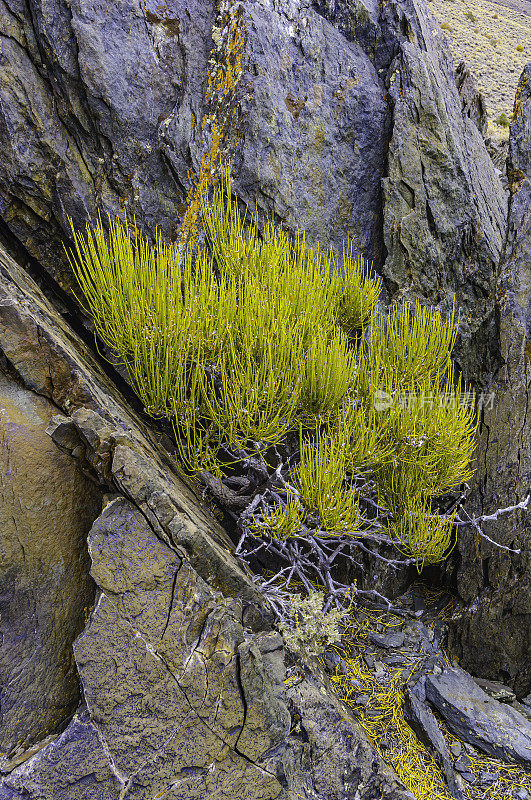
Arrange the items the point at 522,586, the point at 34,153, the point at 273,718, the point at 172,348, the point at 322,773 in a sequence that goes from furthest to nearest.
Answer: the point at 522,586, the point at 34,153, the point at 172,348, the point at 322,773, the point at 273,718

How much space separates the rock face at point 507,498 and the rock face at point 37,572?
11.4 feet

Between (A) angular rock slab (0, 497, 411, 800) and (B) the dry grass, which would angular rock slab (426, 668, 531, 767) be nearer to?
(A) angular rock slab (0, 497, 411, 800)

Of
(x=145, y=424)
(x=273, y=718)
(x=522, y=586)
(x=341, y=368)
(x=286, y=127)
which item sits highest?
(x=286, y=127)

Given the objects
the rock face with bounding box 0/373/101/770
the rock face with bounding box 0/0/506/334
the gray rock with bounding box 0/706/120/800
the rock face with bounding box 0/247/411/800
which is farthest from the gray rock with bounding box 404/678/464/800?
the rock face with bounding box 0/0/506/334

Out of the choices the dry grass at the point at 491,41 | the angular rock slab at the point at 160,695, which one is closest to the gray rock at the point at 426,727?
the angular rock slab at the point at 160,695

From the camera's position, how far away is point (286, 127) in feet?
14.4

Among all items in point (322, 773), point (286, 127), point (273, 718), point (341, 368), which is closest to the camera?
point (273, 718)

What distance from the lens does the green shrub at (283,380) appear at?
3.04 metres

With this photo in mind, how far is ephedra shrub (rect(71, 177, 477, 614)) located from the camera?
3.05 metres

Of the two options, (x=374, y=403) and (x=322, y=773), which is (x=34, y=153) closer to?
(x=374, y=403)

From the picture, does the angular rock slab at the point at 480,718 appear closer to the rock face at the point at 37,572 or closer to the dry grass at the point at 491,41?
the rock face at the point at 37,572

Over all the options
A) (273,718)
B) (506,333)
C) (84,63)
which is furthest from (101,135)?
(273,718)

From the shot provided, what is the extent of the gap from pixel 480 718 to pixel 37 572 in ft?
11.3

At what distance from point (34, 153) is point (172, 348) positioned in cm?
213
